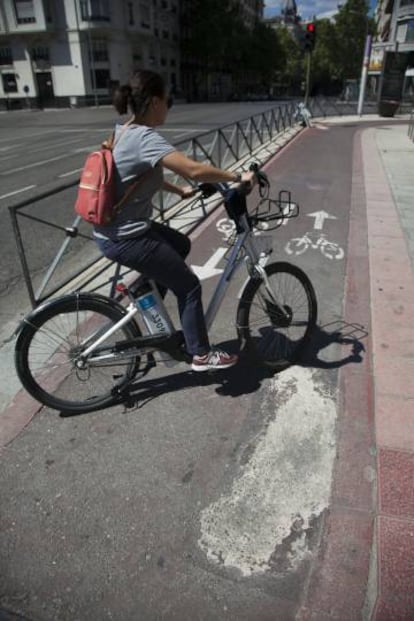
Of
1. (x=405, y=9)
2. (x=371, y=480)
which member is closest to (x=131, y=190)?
(x=371, y=480)

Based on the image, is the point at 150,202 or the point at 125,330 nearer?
the point at 150,202

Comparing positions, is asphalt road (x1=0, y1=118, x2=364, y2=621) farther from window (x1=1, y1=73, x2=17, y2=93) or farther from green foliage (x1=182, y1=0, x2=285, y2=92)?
green foliage (x1=182, y1=0, x2=285, y2=92)

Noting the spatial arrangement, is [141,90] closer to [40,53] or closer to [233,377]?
[233,377]

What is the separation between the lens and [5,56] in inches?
2172

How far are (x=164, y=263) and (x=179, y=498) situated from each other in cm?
132

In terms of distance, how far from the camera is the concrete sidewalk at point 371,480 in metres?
1.89

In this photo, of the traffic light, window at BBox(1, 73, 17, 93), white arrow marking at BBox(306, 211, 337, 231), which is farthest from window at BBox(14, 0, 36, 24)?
white arrow marking at BBox(306, 211, 337, 231)

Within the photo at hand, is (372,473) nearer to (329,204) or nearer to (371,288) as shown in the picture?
(371,288)

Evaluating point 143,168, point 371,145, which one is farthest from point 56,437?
point 371,145

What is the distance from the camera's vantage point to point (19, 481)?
2492mm

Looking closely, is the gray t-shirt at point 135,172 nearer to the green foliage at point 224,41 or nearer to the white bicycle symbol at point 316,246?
the white bicycle symbol at point 316,246

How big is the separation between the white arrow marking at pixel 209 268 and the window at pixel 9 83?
61.1 m

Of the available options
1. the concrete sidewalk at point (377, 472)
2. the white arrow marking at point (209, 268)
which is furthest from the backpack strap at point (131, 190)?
the white arrow marking at point (209, 268)

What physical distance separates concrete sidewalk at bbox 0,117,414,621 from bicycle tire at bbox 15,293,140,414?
0.22m
